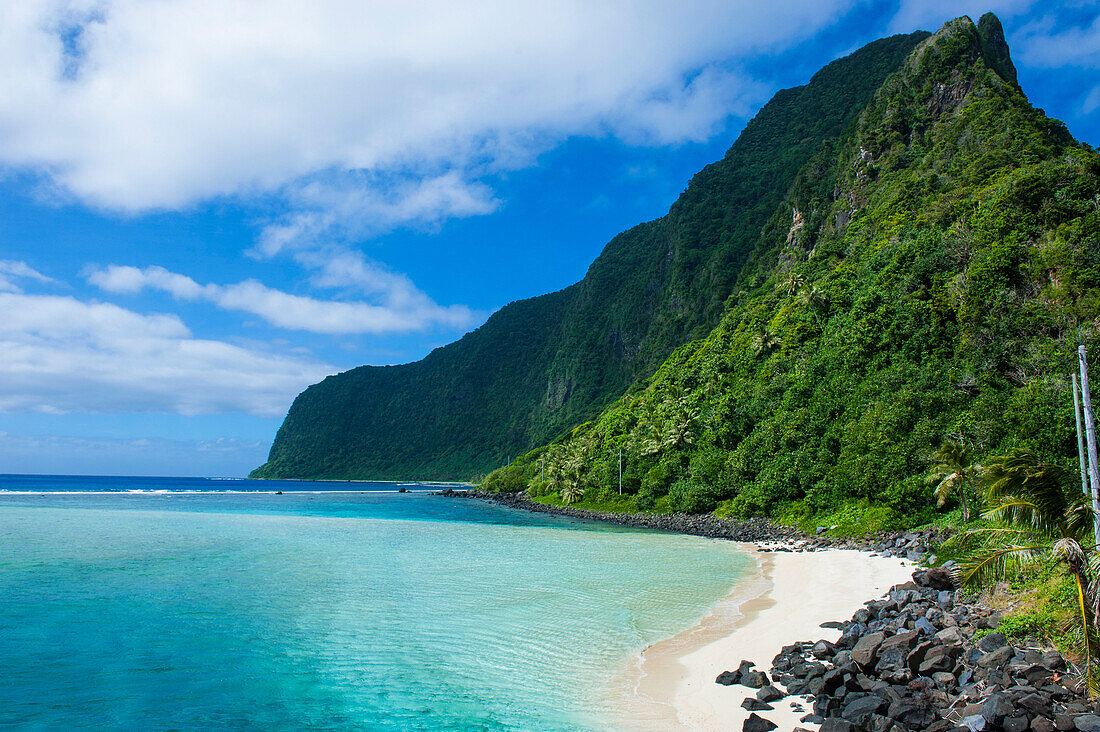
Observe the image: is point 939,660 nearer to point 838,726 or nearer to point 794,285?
point 838,726

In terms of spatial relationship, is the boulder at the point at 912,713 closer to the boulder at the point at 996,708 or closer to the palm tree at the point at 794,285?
the boulder at the point at 996,708

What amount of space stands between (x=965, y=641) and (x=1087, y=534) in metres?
2.72

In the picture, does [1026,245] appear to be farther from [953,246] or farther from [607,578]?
[607,578]

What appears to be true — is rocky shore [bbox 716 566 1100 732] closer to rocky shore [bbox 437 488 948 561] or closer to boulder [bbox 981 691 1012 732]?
boulder [bbox 981 691 1012 732]

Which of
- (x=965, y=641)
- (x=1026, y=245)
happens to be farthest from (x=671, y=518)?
(x=965, y=641)

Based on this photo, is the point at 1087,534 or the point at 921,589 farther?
the point at 921,589

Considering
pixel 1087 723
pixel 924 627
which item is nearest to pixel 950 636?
pixel 924 627

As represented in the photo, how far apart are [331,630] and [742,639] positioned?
10.1 meters

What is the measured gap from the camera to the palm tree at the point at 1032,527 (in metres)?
9.09

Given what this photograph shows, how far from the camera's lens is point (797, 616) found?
16.1 m

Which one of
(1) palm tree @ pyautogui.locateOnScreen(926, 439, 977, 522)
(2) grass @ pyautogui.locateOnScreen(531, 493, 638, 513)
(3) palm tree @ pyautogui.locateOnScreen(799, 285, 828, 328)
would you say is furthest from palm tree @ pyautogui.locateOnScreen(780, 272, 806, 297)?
(1) palm tree @ pyautogui.locateOnScreen(926, 439, 977, 522)

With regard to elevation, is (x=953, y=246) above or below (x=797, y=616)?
above

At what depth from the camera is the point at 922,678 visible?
32.0 feet

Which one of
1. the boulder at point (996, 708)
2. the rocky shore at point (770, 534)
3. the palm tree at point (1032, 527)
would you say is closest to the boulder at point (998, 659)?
the palm tree at point (1032, 527)
